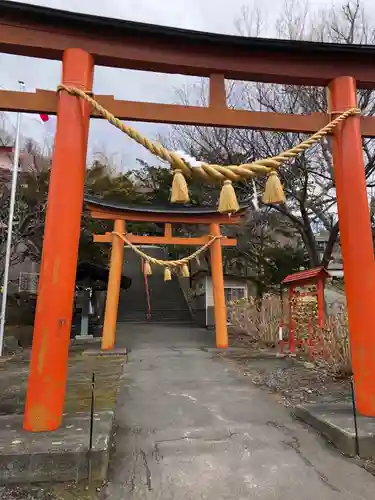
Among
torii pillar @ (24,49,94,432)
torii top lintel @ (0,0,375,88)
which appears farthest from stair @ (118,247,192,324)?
torii top lintel @ (0,0,375,88)

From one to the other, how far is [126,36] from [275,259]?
15.2m

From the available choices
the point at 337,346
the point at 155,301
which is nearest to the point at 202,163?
the point at 337,346

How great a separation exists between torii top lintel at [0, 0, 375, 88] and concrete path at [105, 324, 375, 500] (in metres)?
4.26

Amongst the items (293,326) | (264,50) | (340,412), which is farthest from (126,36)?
(293,326)

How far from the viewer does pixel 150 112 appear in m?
4.57

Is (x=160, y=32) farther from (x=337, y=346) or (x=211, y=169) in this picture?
(x=337, y=346)

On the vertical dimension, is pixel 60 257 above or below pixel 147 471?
above

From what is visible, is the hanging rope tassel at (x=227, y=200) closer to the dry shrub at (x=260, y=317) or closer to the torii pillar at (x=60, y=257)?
the torii pillar at (x=60, y=257)

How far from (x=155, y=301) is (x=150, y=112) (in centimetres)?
1935

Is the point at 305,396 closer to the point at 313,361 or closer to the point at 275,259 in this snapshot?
the point at 313,361

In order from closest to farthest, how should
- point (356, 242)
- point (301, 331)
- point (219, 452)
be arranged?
point (219, 452)
point (356, 242)
point (301, 331)

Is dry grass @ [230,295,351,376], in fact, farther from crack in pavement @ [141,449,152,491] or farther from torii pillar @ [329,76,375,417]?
crack in pavement @ [141,449,152,491]

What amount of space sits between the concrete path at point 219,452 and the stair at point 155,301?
13745mm

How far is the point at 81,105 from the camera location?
434 centimetres
